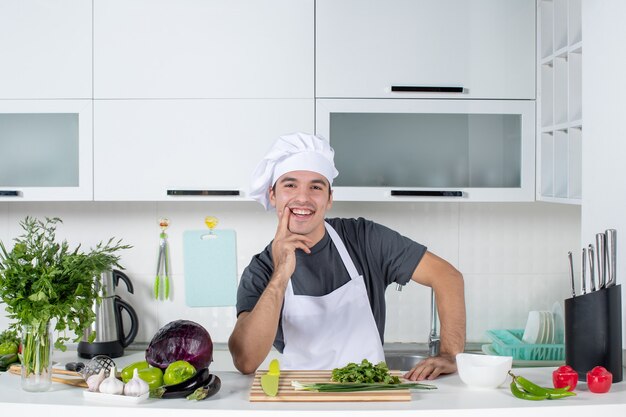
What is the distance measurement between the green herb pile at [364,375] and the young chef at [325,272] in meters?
0.46

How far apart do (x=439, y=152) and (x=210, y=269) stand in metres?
1.09

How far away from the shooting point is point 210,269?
3350 mm

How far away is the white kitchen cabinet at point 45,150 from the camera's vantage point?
9.67ft

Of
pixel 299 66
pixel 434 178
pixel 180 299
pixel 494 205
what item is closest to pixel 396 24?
pixel 299 66

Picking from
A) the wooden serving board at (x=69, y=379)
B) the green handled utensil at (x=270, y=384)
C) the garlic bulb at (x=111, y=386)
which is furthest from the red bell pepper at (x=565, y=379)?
the wooden serving board at (x=69, y=379)

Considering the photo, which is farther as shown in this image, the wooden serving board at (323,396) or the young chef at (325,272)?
the young chef at (325,272)

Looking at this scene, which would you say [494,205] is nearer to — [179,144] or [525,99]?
[525,99]

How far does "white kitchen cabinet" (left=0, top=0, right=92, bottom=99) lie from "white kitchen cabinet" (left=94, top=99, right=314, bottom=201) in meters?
0.15

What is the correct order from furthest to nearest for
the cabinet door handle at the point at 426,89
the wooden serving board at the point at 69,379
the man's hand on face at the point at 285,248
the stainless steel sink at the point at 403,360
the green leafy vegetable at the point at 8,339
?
the stainless steel sink at the point at 403,360
the cabinet door handle at the point at 426,89
the green leafy vegetable at the point at 8,339
the man's hand on face at the point at 285,248
the wooden serving board at the point at 69,379

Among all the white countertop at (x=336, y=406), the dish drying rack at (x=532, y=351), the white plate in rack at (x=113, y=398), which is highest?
the white plate in rack at (x=113, y=398)

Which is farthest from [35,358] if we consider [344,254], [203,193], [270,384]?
[203,193]

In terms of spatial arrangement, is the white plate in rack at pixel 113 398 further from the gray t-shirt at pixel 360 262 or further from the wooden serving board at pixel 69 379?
the gray t-shirt at pixel 360 262

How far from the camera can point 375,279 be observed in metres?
2.50

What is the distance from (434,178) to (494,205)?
1.60 ft
